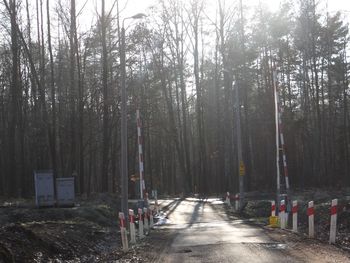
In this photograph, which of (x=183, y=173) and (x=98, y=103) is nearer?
(x=98, y=103)

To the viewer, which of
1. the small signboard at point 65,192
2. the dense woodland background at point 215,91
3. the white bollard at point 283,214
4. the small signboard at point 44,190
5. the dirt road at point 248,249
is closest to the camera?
the dirt road at point 248,249

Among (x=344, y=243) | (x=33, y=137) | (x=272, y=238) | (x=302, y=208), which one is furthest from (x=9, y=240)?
(x=33, y=137)

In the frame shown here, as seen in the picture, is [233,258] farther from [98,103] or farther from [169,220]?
[98,103]

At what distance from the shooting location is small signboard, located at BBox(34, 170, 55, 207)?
2581cm

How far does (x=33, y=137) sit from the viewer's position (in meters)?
55.5

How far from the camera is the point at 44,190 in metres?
26.1

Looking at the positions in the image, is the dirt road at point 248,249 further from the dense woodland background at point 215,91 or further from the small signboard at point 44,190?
the dense woodland background at point 215,91

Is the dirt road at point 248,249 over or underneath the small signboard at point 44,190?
underneath

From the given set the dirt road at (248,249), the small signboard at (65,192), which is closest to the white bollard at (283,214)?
the dirt road at (248,249)

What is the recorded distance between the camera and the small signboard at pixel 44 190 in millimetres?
25812

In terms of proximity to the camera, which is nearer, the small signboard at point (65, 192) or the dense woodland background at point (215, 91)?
the small signboard at point (65, 192)

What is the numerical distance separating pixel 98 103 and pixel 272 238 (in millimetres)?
35831

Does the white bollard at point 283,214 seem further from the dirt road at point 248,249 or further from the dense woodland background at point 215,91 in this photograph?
the dense woodland background at point 215,91

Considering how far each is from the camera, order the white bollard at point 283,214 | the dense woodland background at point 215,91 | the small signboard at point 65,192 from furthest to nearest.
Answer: the dense woodland background at point 215,91 → the small signboard at point 65,192 → the white bollard at point 283,214
